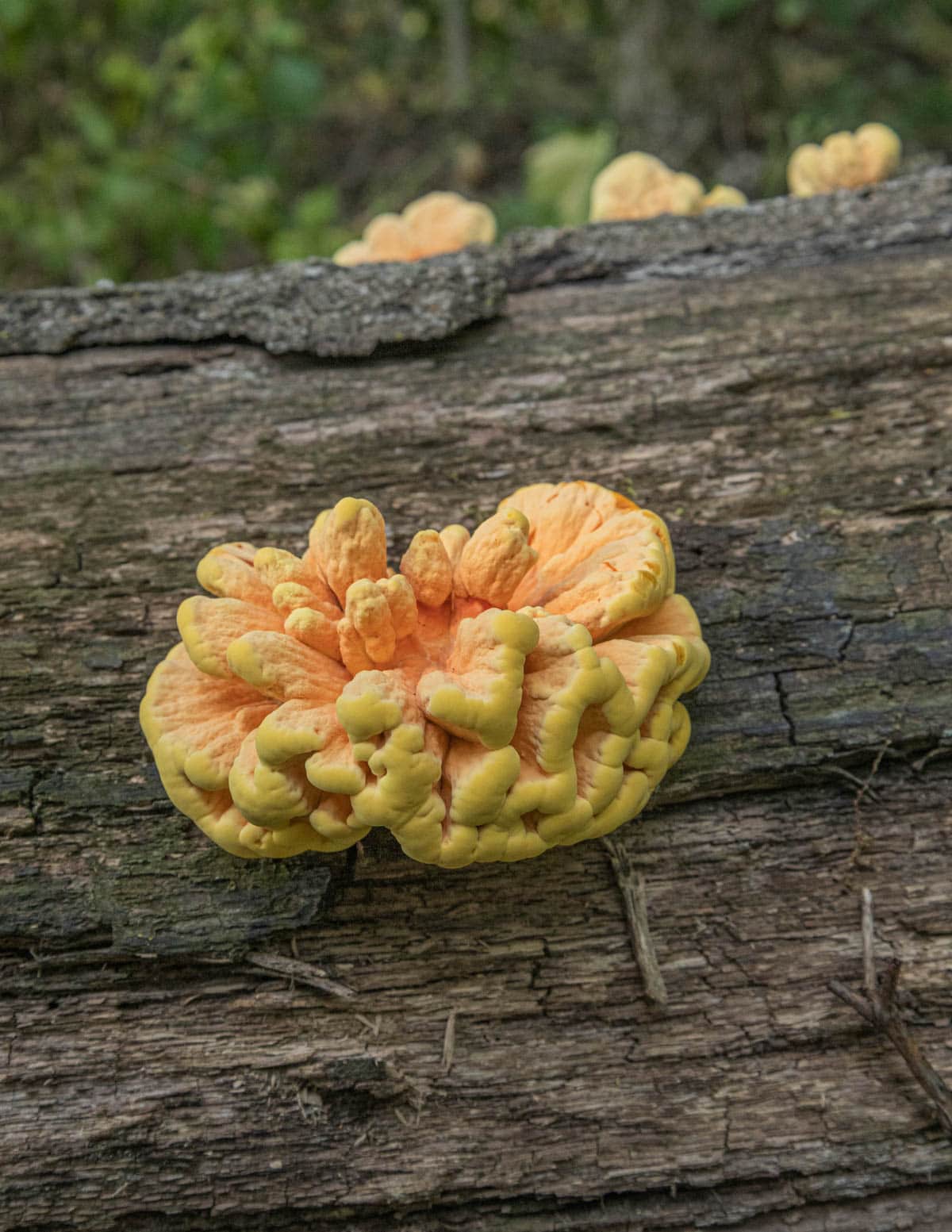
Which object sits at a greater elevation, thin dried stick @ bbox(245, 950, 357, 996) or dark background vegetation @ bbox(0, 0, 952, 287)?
dark background vegetation @ bbox(0, 0, 952, 287)

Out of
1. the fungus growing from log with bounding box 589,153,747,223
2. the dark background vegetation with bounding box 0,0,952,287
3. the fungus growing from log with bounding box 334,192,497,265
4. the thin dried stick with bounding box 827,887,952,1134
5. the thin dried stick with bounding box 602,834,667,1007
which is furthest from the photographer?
the dark background vegetation with bounding box 0,0,952,287

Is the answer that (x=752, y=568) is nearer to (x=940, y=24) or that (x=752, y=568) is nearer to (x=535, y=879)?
(x=535, y=879)

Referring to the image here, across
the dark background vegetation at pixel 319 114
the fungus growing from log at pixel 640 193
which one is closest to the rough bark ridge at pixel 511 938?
the fungus growing from log at pixel 640 193

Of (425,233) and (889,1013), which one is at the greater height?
(425,233)

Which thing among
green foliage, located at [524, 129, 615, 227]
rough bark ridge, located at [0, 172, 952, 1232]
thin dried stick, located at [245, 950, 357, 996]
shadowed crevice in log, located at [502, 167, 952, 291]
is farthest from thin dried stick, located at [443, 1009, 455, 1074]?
green foliage, located at [524, 129, 615, 227]

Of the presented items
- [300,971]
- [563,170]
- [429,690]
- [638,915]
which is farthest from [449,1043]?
[563,170]

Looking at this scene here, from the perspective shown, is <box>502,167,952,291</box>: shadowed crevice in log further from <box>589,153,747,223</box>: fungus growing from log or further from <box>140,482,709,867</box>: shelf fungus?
<box>140,482,709,867</box>: shelf fungus

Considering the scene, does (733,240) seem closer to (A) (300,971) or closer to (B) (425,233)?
(B) (425,233)

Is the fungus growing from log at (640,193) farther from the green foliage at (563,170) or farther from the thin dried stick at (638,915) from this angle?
the thin dried stick at (638,915)
